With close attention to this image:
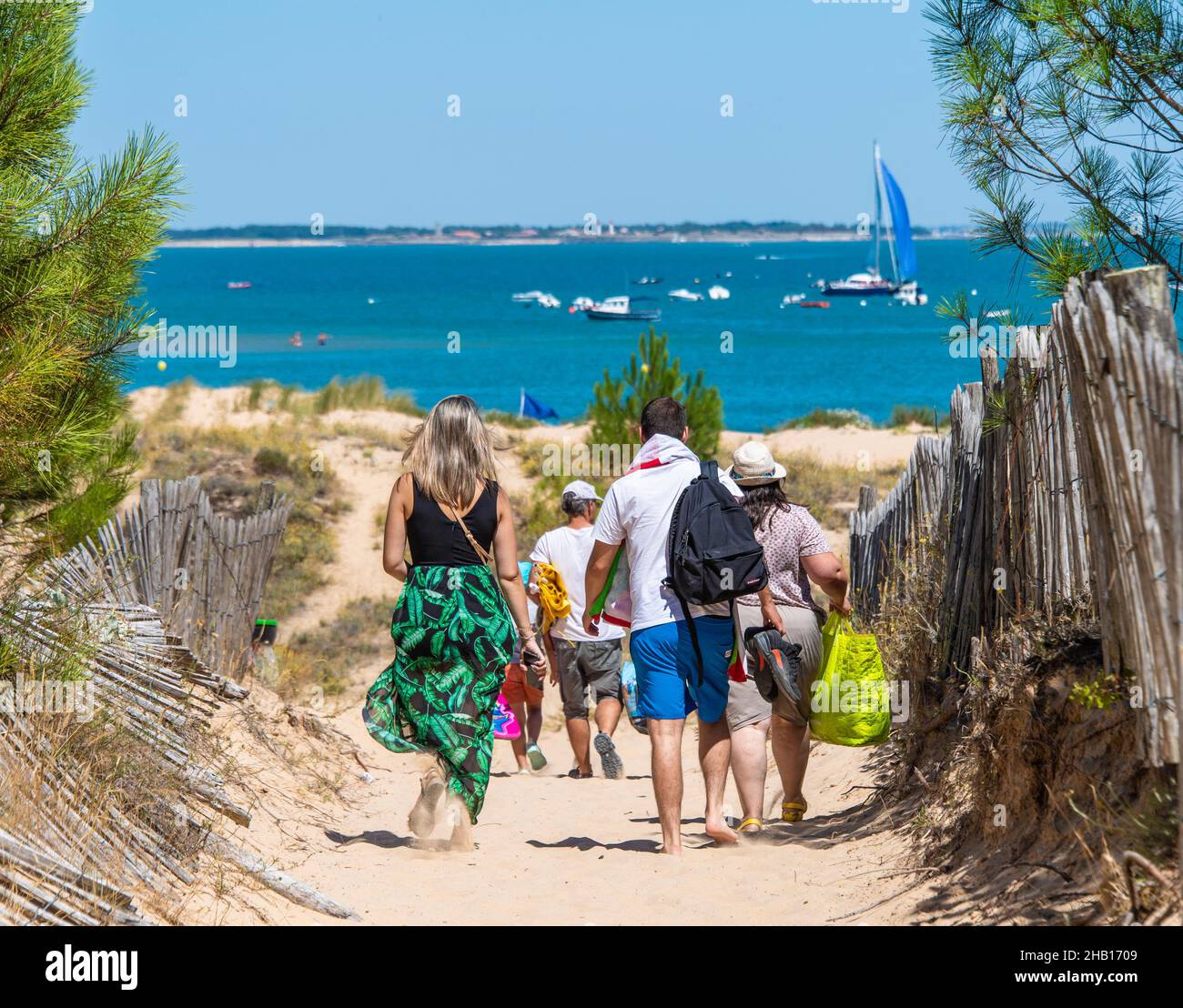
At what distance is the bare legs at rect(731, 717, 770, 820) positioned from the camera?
5.19 meters

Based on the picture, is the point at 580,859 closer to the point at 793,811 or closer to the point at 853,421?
the point at 793,811

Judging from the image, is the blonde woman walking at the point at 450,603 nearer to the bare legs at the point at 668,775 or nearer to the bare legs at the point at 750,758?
the bare legs at the point at 668,775

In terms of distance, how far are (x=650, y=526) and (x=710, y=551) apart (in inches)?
12.2

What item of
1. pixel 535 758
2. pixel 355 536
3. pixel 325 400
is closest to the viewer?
pixel 535 758

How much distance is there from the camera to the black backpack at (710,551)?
15.6ft

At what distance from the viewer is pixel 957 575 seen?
5.17 m

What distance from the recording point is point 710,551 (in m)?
4.75

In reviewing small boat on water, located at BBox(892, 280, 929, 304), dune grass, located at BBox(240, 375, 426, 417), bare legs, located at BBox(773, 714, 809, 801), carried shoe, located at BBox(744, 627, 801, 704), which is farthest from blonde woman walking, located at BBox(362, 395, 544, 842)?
small boat on water, located at BBox(892, 280, 929, 304)

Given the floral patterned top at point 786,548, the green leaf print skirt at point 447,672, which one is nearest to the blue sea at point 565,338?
the floral patterned top at point 786,548

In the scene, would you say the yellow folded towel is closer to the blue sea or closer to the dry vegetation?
the dry vegetation

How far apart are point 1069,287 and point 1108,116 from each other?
55.0 inches

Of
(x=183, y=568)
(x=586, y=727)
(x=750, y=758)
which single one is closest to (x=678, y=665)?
(x=750, y=758)

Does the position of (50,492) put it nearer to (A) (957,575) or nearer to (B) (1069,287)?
(A) (957,575)

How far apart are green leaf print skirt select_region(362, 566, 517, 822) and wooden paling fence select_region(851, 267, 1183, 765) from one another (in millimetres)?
1884
